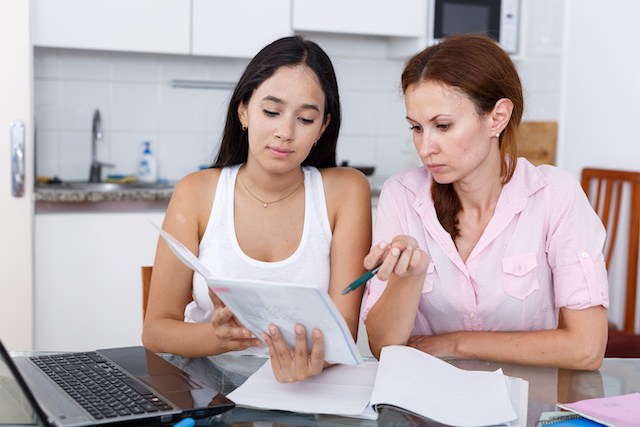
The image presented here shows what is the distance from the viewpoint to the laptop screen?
2.62ft

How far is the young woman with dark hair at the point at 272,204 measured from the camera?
1.41 metres

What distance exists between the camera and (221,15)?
2846 millimetres

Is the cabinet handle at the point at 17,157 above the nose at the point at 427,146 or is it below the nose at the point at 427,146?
below

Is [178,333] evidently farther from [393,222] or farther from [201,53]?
[201,53]

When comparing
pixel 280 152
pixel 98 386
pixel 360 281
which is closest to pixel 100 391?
pixel 98 386

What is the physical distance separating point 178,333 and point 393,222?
498 millimetres

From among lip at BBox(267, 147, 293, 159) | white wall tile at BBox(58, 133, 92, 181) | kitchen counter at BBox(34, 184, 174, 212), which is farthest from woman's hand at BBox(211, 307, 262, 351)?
white wall tile at BBox(58, 133, 92, 181)

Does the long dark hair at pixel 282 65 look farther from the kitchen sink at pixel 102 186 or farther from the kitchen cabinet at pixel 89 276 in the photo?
the kitchen sink at pixel 102 186

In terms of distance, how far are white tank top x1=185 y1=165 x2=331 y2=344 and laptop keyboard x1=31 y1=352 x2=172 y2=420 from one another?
1.36 ft

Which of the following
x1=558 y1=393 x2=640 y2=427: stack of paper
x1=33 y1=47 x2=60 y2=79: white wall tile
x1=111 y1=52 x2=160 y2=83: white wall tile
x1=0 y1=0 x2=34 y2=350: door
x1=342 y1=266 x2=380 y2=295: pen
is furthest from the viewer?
x1=111 y1=52 x2=160 y2=83: white wall tile

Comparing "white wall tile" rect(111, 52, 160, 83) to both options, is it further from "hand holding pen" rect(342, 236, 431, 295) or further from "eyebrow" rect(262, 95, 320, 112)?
"hand holding pen" rect(342, 236, 431, 295)

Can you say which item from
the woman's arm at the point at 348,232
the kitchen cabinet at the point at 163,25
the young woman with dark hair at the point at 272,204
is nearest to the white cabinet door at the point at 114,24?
the kitchen cabinet at the point at 163,25

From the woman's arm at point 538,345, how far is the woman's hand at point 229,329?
348 millimetres

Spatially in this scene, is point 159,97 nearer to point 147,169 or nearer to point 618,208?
point 147,169
